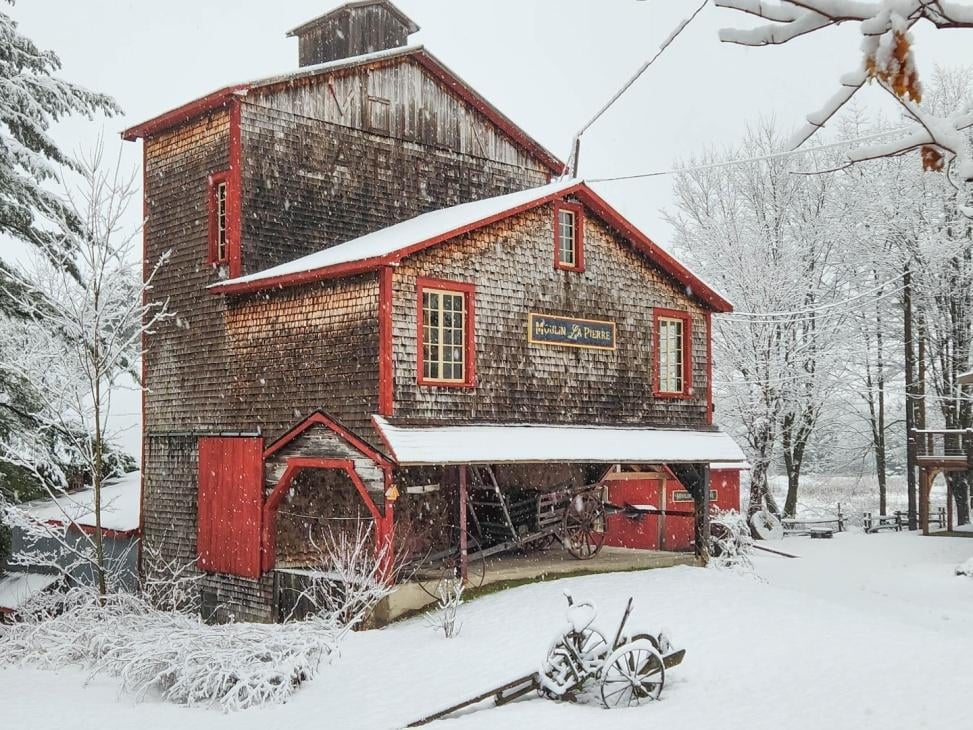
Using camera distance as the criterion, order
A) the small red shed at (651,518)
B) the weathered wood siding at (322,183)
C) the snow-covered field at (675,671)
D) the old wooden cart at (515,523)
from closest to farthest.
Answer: the snow-covered field at (675,671) < the old wooden cart at (515,523) < the weathered wood siding at (322,183) < the small red shed at (651,518)

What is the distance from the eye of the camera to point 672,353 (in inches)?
869

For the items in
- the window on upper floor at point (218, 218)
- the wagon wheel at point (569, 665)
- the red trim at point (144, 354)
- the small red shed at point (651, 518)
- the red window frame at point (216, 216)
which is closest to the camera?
the wagon wheel at point (569, 665)

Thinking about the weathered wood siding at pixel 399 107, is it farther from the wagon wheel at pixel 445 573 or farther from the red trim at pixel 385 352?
the wagon wheel at pixel 445 573

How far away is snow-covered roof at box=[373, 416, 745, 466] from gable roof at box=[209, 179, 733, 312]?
2619 millimetres

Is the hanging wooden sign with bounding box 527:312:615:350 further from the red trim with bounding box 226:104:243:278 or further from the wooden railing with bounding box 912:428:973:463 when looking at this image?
the wooden railing with bounding box 912:428:973:463

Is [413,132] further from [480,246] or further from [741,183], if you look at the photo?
[741,183]

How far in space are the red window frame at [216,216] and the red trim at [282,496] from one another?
4410 millimetres

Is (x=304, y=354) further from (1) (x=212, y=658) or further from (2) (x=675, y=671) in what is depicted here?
(2) (x=675, y=671)

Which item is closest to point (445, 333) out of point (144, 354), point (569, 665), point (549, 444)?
point (549, 444)

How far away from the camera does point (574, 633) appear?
12.1 metres

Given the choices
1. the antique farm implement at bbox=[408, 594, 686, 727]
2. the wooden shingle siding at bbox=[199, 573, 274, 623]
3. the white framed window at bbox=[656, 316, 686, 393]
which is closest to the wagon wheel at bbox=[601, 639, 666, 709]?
the antique farm implement at bbox=[408, 594, 686, 727]

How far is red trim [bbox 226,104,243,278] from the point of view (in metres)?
19.6

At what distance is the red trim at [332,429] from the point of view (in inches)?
646

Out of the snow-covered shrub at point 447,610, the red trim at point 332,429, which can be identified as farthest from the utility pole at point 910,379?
the red trim at point 332,429
